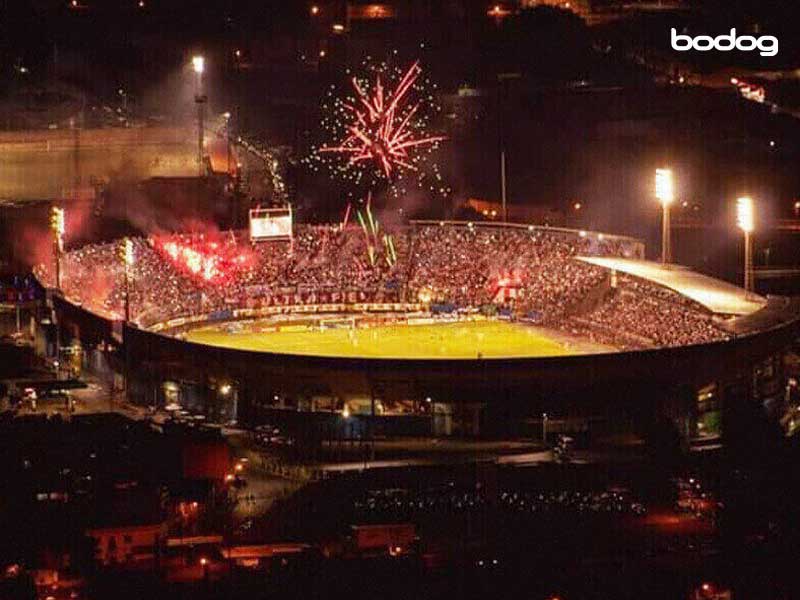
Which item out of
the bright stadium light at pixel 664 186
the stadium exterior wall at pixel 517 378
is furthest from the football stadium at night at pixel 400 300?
the bright stadium light at pixel 664 186

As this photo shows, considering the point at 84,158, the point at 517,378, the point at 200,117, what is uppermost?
the point at 200,117

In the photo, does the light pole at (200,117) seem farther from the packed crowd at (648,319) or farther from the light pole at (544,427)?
the light pole at (544,427)

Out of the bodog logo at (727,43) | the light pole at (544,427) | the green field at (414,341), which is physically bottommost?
the light pole at (544,427)

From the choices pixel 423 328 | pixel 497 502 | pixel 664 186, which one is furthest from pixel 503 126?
pixel 497 502

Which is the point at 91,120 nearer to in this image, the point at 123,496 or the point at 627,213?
the point at 627,213

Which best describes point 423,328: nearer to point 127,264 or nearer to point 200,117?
point 127,264

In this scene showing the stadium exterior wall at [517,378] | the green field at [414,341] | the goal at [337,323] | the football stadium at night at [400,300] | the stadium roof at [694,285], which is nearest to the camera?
the football stadium at night at [400,300]

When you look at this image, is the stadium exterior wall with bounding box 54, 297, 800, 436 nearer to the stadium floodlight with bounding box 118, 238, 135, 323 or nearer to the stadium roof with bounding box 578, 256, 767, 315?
the stadium roof with bounding box 578, 256, 767, 315
